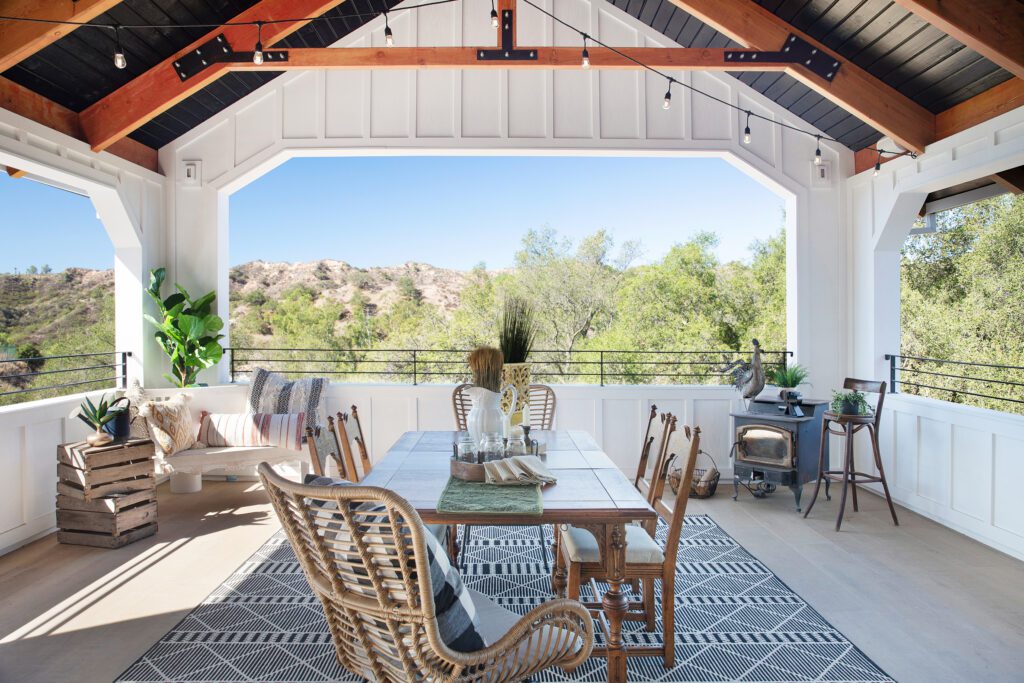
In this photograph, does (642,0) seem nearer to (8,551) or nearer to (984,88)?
(984,88)

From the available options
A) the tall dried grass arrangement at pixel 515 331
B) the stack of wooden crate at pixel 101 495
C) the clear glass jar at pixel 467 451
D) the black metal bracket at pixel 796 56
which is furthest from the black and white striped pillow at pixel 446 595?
the black metal bracket at pixel 796 56

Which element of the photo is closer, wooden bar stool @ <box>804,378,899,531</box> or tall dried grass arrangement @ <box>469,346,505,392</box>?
tall dried grass arrangement @ <box>469,346,505,392</box>

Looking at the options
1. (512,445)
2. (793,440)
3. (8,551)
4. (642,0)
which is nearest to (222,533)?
(8,551)

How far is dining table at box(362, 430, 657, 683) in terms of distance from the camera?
1.97 meters

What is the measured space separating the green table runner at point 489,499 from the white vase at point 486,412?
30 cm

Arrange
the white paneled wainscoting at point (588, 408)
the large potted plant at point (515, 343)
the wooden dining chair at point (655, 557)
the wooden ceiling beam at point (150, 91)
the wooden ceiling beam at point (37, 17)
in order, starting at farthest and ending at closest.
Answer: the white paneled wainscoting at point (588, 408) < the wooden ceiling beam at point (150, 91) < the wooden ceiling beam at point (37, 17) < the large potted plant at point (515, 343) < the wooden dining chair at point (655, 557)

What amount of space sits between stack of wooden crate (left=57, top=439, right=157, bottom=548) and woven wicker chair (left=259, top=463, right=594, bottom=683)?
2905mm

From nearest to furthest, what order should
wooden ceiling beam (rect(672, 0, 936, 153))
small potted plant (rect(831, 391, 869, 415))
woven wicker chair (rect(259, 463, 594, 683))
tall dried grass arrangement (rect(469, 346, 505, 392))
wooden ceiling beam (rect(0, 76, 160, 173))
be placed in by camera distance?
woven wicker chair (rect(259, 463, 594, 683)) < tall dried grass arrangement (rect(469, 346, 505, 392)) < wooden ceiling beam (rect(0, 76, 160, 173)) < wooden ceiling beam (rect(672, 0, 936, 153)) < small potted plant (rect(831, 391, 869, 415))

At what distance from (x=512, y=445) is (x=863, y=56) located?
382 centimetres

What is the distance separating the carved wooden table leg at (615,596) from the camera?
6.58 feet

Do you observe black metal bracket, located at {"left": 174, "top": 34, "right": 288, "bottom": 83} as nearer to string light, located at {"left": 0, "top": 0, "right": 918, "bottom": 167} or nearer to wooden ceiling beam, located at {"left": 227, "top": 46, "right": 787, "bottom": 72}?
wooden ceiling beam, located at {"left": 227, "top": 46, "right": 787, "bottom": 72}

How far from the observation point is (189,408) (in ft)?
15.7

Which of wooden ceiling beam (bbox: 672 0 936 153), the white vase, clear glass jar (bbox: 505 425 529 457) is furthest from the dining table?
wooden ceiling beam (bbox: 672 0 936 153)

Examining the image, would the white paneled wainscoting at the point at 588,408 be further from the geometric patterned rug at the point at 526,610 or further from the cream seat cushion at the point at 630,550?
the cream seat cushion at the point at 630,550
